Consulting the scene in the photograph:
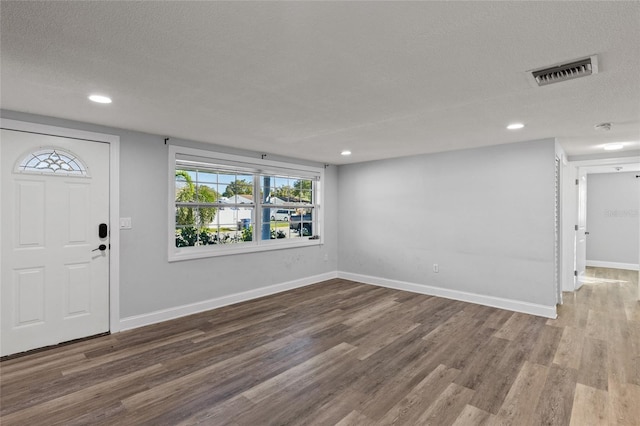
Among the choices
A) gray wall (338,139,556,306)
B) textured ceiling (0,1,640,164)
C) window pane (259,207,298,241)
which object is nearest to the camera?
textured ceiling (0,1,640,164)

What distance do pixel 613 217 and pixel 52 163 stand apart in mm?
10302

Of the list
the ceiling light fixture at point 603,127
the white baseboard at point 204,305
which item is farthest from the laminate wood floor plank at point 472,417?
the white baseboard at point 204,305

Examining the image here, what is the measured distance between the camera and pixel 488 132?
3.78m

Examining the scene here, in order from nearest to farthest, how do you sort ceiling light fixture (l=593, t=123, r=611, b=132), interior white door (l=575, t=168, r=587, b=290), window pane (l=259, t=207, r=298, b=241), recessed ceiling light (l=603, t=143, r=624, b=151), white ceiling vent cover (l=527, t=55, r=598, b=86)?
white ceiling vent cover (l=527, t=55, r=598, b=86), ceiling light fixture (l=593, t=123, r=611, b=132), recessed ceiling light (l=603, t=143, r=624, b=151), window pane (l=259, t=207, r=298, b=241), interior white door (l=575, t=168, r=587, b=290)

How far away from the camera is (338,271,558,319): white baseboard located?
4.14 meters

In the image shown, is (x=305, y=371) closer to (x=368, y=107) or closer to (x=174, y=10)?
(x=368, y=107)

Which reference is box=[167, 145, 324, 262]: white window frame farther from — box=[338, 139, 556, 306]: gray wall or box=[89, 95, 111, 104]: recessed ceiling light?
box=[89, 95, 111, 104]: recessed ceiling light

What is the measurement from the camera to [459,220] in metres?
4.89

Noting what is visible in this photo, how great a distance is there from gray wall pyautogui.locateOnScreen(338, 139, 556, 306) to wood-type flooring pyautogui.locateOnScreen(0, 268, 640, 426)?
2.30ft

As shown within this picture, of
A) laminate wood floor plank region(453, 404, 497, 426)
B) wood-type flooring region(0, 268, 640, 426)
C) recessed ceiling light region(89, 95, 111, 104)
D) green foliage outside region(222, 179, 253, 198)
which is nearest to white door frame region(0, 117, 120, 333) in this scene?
wood-type flooring region(0, 268, 640, 426)

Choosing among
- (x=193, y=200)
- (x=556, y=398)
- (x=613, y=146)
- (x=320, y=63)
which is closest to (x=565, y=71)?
(x=320, y=63)

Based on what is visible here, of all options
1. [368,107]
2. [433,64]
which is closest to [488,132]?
[368,107]

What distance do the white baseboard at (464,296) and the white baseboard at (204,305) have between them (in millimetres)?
1054

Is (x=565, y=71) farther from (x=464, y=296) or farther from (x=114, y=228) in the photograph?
(x=114, y=228)
